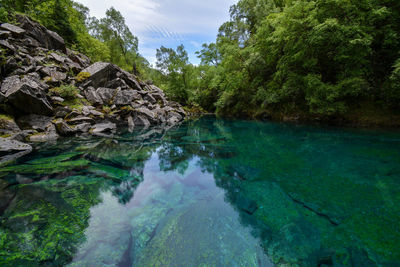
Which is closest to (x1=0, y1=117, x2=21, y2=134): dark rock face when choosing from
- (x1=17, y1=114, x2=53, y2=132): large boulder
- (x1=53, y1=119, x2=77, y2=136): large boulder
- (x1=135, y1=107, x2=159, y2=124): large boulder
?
(x1=17, y1=114, x2=53, y2=132): large boulder

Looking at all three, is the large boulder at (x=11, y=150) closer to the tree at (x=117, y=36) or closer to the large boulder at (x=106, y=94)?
the large boulder at (x=106, y=94)

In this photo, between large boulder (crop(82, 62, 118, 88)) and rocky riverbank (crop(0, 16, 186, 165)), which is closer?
rocky riverbank (crop(0, 16, 186, 165))

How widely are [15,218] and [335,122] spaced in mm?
17662

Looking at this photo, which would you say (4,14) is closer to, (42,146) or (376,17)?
(42,146)

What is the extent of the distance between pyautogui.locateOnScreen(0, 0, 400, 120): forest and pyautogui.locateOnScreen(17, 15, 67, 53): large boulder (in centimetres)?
107

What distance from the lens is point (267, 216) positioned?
300cm

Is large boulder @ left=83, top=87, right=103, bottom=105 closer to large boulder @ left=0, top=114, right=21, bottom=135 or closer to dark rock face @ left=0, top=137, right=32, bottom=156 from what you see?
large boulder @ left=0, top=114, right=21, bottom=135

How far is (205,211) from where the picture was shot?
3262mm

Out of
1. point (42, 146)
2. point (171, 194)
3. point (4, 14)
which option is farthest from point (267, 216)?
point (4, 14)

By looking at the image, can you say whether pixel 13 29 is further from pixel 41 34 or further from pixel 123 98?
pixel 123 98

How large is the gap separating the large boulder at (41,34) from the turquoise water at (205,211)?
15739 mm

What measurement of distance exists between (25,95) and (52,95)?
8.99 feet

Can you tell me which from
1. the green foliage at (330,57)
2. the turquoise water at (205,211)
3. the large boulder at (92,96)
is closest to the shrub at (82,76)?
the large boulder at (92,96)

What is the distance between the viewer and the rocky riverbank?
8.77 metres
